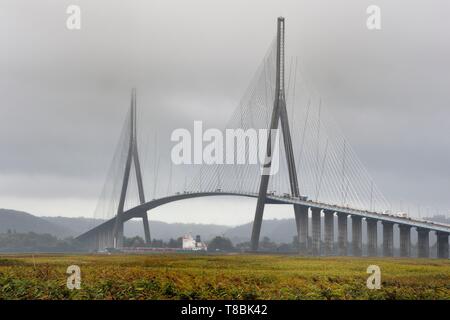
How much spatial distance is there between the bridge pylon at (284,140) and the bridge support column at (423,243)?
18000 millimetres

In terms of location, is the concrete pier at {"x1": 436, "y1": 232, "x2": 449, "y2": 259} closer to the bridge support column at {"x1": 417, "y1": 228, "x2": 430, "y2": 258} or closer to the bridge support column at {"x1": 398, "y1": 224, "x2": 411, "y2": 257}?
the bridge support column at {"x1": 417, "y1": 228, "x2": 430, "y2": 258}

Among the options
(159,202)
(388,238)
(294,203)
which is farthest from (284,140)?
(159,202)

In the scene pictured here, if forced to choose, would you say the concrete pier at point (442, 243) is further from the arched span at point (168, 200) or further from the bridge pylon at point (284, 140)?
the arched span at point (168, 200)

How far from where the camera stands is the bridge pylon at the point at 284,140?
106000 mm

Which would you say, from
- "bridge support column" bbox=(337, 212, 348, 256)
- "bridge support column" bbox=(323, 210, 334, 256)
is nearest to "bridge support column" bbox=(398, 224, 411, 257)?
"bridge support column" bbox=(337, 212, 348, 256)

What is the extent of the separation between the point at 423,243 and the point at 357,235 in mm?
11615

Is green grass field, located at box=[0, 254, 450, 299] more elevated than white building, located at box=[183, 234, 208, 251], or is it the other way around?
white building, located at box=[183, 234, 208, 251]

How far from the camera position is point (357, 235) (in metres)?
107

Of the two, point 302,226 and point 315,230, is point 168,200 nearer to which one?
point 302,226

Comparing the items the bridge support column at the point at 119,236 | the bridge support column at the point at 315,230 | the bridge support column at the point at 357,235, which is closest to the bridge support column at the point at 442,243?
the bridge support column at the point at 357,235

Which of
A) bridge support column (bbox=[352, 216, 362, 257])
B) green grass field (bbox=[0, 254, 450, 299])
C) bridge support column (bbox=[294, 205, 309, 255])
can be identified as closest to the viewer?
green grass field (bbox=[0, 254, 450, 299])

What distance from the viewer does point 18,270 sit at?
59750mm

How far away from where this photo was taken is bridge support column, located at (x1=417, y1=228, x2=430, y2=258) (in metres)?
97.1
